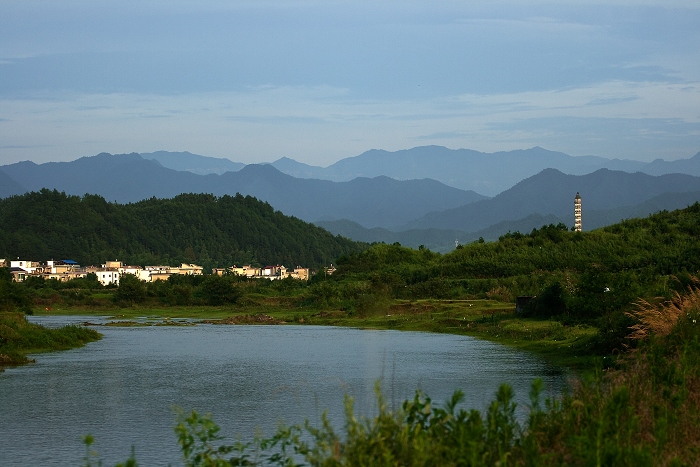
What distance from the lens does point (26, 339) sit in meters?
36.1

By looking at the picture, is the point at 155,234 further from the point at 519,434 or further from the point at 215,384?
the point at 519,434

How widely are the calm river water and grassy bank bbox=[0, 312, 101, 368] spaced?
96 centimetres

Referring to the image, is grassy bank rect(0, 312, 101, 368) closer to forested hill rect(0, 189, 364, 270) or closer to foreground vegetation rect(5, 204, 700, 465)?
foreground vegetation rect(5, 204, 700, 465)

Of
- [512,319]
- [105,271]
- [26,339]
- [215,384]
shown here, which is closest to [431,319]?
[512,319]

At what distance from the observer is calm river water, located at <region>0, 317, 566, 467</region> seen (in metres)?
17.6

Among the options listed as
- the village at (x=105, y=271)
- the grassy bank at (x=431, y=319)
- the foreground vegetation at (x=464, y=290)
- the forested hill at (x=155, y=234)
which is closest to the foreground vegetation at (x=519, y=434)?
the grassy bank at (x=431, y=319)

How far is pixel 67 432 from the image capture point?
1838 cm

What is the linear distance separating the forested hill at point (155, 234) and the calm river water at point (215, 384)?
119617 mm

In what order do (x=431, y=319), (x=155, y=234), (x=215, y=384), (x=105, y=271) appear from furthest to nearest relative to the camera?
(x=155, y=234) < (x=105, y=271) < (x=431, y=319) < (x=215, y=384)

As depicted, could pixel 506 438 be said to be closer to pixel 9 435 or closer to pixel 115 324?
pixel 9 435

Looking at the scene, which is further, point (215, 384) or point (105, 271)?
point (105, 271)

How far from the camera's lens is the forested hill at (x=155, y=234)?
158 m

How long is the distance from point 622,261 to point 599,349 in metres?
41.8

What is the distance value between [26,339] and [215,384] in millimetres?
13361
